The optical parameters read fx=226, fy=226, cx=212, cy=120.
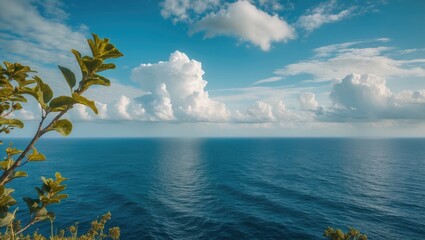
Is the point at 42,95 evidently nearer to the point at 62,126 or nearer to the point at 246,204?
the point at 62,126

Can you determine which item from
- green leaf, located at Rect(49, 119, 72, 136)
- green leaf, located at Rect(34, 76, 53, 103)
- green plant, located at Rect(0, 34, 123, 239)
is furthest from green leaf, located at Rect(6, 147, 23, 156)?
green leaf, located at Rect(34, 76, 53, 103)

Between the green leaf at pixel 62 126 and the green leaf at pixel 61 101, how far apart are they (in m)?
0.40

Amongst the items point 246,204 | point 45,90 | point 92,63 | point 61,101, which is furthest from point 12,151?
point 246,204

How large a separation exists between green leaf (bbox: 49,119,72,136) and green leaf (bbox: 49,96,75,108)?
0.40m

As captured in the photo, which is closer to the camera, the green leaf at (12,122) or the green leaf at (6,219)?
the green leaf at (6,219)

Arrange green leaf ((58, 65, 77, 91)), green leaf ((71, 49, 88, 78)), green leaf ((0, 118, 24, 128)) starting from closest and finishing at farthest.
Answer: green leaf ((58, 65, 77, 91)) < green leaf ((71, 49, 88, 78)) < green leaf ((0, 118, 24, 128))

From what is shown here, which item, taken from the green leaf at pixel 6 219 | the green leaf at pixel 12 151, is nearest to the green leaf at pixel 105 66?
the green leaf at pixel 12 151

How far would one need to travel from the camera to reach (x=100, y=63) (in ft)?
13.4

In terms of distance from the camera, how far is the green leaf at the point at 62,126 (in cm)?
400

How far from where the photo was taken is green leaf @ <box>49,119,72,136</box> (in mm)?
4003

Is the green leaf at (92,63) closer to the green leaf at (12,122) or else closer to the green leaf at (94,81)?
the green leaf at (94,81)

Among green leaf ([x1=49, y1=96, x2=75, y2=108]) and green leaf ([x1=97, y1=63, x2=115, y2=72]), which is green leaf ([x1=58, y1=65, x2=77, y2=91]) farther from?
green leaf ([x1=97, y1=63, x2=115, y2=72])

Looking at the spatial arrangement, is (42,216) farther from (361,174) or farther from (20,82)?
(361,174)

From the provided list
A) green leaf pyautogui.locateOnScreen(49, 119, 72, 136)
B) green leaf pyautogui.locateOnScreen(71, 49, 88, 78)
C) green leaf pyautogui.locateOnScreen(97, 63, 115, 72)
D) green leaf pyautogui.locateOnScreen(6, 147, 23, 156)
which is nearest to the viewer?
green leaf pyautogui.locateOnScreen(49, 119, 72, 136)
